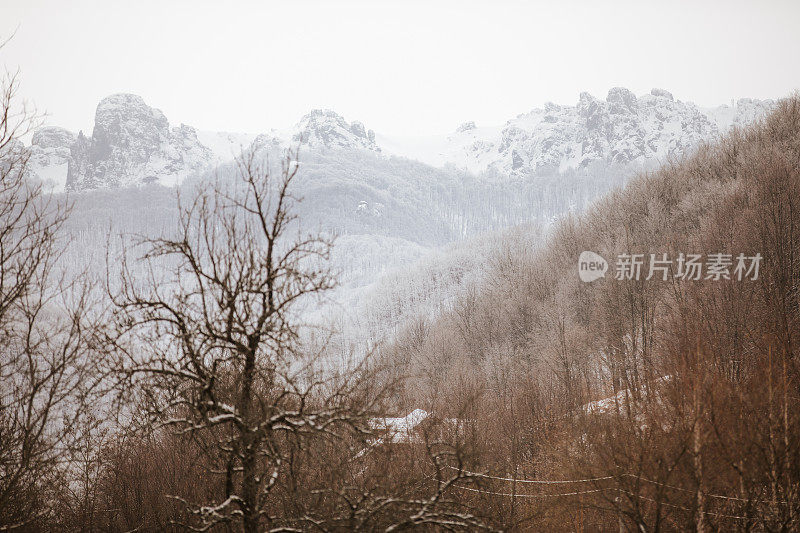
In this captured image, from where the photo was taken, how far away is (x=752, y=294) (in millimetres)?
23469

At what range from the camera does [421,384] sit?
54.2 meters

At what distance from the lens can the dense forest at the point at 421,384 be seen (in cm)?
902

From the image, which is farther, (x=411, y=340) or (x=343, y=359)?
(x=343, y=359)

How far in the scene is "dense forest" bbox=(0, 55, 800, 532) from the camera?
902cm

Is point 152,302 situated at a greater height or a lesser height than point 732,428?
greater

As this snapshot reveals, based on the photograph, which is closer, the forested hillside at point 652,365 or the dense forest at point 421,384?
the dense forest at point 421,384

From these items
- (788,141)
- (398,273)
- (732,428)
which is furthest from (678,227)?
(398,273)

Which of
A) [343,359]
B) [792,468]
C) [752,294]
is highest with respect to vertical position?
[752,294]

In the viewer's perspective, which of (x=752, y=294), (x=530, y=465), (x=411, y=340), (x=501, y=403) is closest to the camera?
(x=752, y=294)

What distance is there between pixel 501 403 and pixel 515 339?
19.5 metres

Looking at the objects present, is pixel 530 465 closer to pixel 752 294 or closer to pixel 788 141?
pixel 752 294

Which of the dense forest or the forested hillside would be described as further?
the forested hillside

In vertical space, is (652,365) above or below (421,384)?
above

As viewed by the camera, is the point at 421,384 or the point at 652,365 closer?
the point at 652,365
